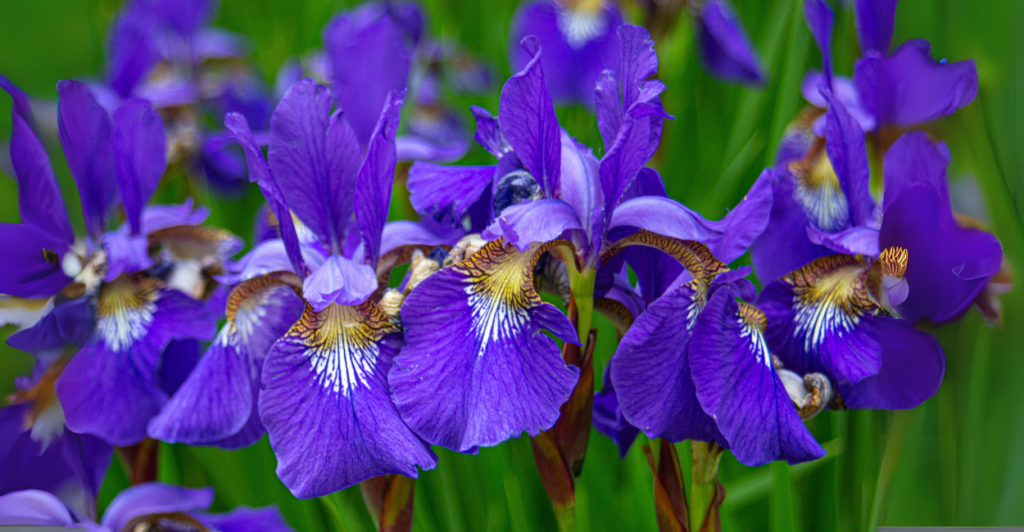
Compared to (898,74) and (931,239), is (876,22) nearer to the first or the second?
(898,74)

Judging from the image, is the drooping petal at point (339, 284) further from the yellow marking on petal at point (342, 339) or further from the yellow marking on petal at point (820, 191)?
the yellow marking on petal at point (820, 191)

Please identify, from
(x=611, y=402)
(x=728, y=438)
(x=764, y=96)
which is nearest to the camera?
(x=728, y=438)

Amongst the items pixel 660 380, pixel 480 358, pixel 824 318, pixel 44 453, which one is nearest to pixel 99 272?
pixel 44 453

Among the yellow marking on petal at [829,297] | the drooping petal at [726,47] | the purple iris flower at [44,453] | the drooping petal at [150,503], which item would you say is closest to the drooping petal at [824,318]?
the yellow marking on petal at [829,297]

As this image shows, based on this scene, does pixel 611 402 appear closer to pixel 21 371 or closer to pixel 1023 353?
pixel 1023 353

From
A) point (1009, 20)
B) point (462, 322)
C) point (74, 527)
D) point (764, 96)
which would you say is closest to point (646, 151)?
point (462, 322)
